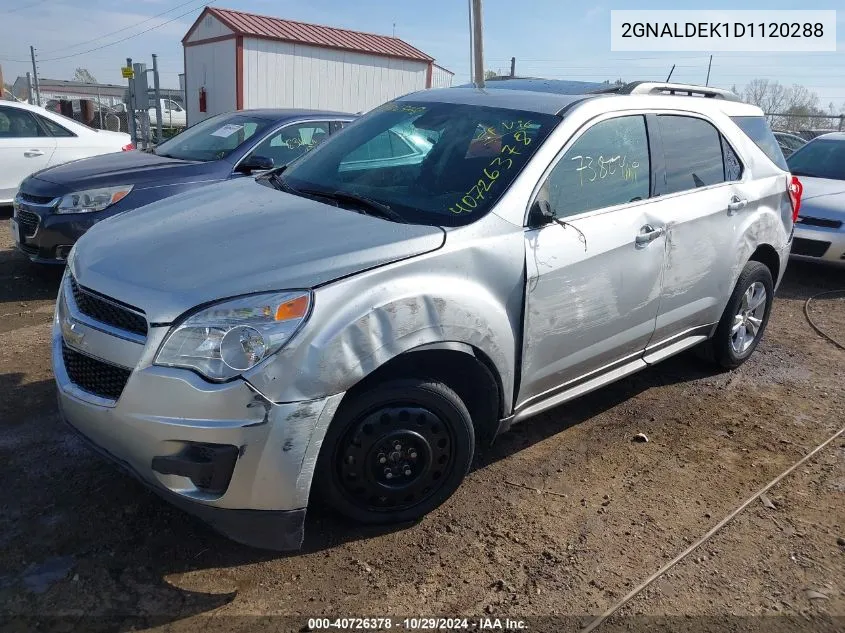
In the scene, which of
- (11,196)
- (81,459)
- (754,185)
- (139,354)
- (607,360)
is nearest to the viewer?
(139,354)

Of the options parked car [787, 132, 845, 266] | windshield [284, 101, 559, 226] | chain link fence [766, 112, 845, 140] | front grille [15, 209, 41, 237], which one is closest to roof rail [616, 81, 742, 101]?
windshield [284, 101, 559, 226]

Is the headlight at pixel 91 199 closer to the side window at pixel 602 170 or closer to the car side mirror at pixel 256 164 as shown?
the car side mirror at pixel 256 164

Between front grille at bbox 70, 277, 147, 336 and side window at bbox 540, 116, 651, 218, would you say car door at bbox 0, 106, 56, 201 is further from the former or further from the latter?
side window at bbox 540, 116, 651, 218

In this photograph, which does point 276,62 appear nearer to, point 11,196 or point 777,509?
point 11,196

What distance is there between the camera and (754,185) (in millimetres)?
4695

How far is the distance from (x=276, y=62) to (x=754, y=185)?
14.5 metres

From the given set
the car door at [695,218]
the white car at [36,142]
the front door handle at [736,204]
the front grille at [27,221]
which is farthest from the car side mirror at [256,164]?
the white car at [36,142]

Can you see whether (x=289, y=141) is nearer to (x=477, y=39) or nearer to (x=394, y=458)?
(x=394, y=458)

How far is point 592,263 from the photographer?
11.4 feet

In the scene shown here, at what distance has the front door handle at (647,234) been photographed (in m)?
3.72

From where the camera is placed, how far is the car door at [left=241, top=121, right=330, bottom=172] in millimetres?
6652

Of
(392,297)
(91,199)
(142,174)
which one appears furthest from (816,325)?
(91,199)

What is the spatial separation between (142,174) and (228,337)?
411cm

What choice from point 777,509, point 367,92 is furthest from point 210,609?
point 367,92
